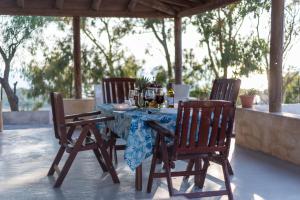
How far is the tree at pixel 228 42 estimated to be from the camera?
10.2m

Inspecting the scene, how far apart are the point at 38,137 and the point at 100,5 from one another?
8.21 feet

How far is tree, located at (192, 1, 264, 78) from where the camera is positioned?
33.4 feet

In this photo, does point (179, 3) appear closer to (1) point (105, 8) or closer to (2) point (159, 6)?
(2) point (159, 6)

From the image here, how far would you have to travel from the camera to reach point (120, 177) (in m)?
4.58

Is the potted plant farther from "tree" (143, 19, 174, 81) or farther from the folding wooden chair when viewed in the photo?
"tree" (143, 19, 174, 81)

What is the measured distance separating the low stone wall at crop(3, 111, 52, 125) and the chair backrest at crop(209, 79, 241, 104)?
568 centimetres

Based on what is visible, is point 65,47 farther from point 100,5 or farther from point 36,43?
point 100,5

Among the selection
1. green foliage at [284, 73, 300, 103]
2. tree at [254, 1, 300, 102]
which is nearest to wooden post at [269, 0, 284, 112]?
tree at [254, 1, 300, 102]

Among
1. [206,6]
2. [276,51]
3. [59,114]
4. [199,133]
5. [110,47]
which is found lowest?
[199,133]

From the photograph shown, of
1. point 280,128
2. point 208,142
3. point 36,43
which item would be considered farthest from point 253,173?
point 36,43

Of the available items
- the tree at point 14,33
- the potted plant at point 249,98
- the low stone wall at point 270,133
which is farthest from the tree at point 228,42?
the low stone wall at point 270,133

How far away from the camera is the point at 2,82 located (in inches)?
418

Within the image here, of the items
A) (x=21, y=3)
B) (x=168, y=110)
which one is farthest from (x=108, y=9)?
(x=168, y=110)

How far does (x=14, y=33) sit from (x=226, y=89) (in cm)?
688
